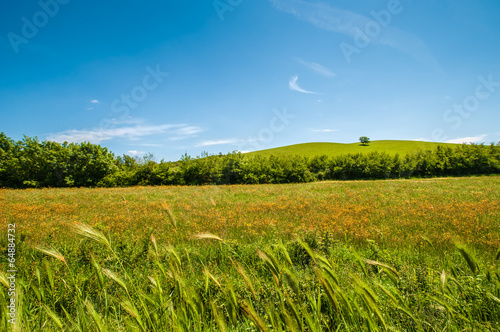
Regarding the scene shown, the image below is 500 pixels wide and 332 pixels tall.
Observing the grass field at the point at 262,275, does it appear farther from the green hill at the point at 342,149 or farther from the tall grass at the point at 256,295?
the green hill at the point at 342,149

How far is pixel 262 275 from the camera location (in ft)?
11.6

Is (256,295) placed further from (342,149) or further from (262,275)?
(342,149)

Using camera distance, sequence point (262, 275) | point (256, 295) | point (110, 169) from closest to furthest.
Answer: point (256, 295)
point (262, 275)
point (110, 169)

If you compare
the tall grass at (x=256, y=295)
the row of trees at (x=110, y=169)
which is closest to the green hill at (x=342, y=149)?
the row of trees at (x=110, y=169)

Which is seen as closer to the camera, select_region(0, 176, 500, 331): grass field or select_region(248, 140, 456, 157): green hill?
select_region(0, 176, 500, 331): grass field

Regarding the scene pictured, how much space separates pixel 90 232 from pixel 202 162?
37.4 meters

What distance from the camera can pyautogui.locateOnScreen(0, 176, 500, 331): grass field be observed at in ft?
6.15

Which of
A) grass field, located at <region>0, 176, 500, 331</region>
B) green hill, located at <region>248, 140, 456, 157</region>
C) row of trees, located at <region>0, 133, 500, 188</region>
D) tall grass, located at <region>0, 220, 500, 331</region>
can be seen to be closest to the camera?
tall grass, located at <region>0, 220, 500, 331</region>

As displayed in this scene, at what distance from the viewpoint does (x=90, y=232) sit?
232 centimetres

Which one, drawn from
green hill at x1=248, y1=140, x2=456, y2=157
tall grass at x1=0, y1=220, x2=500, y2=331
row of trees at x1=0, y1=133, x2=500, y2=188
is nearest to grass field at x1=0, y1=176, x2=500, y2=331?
tall grass at x1=0, y1=220, x2=500, y2=331

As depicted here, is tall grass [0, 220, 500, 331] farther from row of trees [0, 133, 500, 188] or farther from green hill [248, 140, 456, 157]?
green hill [248, 140, 456, 157]

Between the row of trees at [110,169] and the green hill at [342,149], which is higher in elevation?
the green hill at [342,149]

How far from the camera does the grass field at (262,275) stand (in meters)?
1.88

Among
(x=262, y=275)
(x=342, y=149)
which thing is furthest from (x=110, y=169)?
(x=342, y=149)
